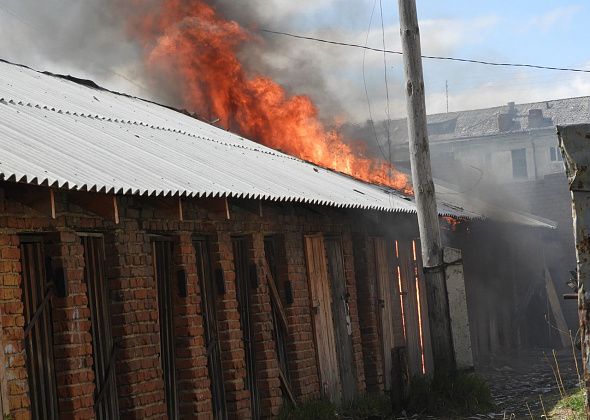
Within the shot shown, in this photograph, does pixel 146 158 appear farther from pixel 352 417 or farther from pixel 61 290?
pixel 352 417

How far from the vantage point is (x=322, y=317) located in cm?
1433

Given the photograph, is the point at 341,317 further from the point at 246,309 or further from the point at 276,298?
the point at 246,309

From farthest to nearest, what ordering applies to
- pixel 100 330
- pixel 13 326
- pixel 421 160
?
pixel 421 160, pixel 100 330, pixel 13 326

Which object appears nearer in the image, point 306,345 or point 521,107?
point 306,345

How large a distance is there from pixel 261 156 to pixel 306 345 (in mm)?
3023

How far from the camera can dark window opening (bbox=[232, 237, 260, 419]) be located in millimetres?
12516

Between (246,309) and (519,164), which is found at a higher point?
(519,164)

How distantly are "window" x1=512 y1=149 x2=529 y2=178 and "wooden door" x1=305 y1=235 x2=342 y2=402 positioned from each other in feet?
164

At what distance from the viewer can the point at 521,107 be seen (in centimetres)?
6669

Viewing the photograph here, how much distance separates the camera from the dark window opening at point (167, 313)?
1079 centimetres

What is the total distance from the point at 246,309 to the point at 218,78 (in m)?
10.1

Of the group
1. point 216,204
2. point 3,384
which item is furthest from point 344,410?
point 3,384

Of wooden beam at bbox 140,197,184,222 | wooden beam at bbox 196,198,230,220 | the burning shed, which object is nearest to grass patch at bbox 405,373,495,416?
the burning shed

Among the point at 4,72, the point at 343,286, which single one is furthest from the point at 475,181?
the point at 4,72
